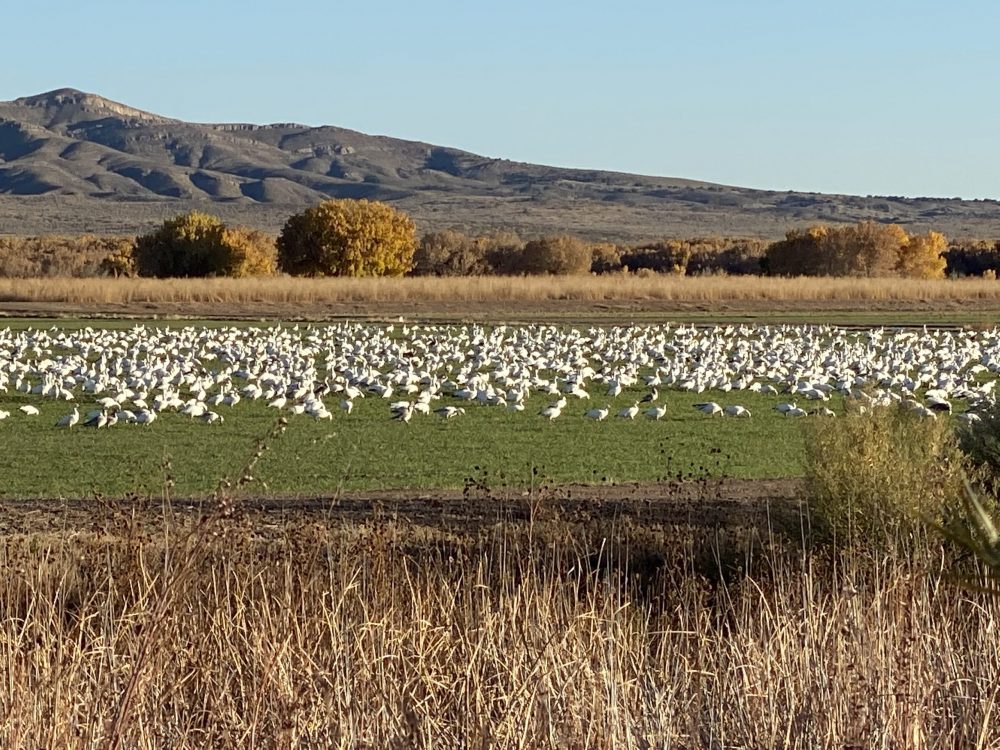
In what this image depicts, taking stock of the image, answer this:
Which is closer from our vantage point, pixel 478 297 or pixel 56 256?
pixel 478 297

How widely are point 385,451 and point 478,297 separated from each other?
122ft

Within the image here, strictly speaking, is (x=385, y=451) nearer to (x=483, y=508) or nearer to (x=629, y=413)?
(x=629, y=413)

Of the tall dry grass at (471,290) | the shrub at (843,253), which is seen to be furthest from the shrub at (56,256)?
the shrub at (843,253)

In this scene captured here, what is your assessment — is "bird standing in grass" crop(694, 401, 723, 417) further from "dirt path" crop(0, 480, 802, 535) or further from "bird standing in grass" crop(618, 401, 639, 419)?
"dirt path" crop(0, 480, 802, 535)

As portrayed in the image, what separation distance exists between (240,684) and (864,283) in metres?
53.7

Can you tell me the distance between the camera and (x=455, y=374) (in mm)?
28766

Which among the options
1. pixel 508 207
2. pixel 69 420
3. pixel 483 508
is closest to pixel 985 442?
pixel 483 508


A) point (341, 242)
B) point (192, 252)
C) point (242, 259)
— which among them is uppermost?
point (341, 242)

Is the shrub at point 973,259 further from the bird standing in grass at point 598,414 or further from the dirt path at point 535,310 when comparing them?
the bird standing in grass at point 598,414

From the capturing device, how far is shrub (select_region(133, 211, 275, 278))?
67.1 m

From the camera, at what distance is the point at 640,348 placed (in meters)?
32.1

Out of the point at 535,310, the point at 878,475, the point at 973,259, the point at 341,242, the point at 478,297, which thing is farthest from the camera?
the point at 973,259

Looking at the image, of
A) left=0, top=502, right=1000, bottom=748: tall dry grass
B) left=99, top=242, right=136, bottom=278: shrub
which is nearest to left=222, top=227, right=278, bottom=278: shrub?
left=99, top=242, right=136, bottom=278: shrub

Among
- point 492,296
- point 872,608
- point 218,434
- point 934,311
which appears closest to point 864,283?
point 934,311
